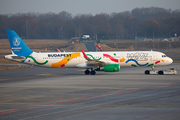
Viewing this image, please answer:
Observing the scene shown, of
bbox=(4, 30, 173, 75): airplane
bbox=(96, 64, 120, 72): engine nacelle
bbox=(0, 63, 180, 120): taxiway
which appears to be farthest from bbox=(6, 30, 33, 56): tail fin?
bbox=(0, 63, 180, 120): taxiway

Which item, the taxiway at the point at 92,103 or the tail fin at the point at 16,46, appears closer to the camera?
the taxiway at the point at 92,103

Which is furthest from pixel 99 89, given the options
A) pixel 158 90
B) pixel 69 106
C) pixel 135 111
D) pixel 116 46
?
pixel 116 46

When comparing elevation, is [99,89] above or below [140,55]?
below

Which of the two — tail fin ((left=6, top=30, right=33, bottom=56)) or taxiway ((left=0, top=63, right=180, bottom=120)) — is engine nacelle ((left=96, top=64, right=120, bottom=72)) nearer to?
taxiway ((left=0, top=63, right=180, bottom=120))

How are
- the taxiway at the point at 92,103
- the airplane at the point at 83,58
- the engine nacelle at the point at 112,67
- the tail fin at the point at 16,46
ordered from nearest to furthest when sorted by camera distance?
the taxiway at the point at 92,103
the engine nacelle at the point at 112,67
the airplane at the point at 83,58
the tail fin at the point at 16,46

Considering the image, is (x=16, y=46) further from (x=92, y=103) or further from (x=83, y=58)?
(x=92, y=103)

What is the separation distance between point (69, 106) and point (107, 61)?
26511 mm

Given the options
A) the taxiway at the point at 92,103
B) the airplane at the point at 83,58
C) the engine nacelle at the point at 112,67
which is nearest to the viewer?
the taxiway at the point at 92,103

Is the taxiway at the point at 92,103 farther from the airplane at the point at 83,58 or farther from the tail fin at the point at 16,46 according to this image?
the tail fin at the point at 16,46

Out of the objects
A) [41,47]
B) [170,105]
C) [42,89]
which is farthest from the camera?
[41,47]

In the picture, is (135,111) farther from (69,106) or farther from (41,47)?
(41,47)

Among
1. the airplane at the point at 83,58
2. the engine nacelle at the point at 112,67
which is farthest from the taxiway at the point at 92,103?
the airplane at the point at 83,58

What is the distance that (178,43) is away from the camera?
143375mm

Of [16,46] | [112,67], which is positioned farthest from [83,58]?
[16,46]
